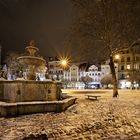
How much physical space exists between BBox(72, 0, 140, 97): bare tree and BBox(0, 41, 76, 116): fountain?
8.64 meters

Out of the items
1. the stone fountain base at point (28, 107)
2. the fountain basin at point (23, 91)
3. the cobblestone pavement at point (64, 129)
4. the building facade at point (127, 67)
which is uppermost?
the building facade at point (127, 67)

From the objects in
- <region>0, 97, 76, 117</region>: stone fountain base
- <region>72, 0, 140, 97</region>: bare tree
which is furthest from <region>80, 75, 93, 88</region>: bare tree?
<region>0, 97, 76, 117</region>: stone fountain base

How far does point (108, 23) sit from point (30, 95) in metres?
13.2

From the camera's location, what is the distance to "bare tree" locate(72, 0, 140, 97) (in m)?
23.0

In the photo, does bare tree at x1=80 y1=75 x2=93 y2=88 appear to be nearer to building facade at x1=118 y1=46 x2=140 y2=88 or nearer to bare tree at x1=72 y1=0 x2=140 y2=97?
building facade at x1=118 y1=46 x2=140 y2=88

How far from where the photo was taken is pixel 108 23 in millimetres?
24094

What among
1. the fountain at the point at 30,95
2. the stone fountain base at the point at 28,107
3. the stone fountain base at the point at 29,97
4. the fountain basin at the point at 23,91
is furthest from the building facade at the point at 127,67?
the stone fountain base at the point at 28,107

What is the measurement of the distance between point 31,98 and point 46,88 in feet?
4.34

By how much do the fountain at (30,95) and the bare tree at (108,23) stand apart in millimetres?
8643

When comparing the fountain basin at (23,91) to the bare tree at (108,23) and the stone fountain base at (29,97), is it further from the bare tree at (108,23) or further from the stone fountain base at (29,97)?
the bare tree at (108,23)

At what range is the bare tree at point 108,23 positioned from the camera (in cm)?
2303

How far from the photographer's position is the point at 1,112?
34.5 feet

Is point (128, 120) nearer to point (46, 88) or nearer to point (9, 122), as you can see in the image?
point (9, 122)

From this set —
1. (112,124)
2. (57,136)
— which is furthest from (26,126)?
(112,124)
